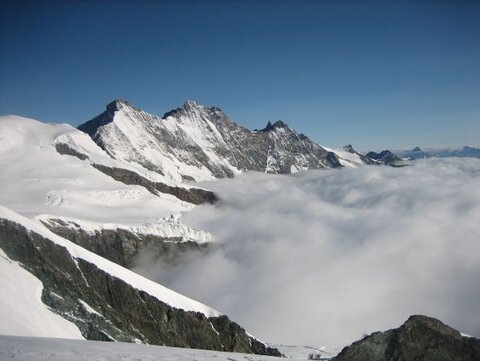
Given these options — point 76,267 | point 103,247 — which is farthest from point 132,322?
point 103,247

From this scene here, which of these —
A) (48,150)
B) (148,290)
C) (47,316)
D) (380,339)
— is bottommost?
(47,316)

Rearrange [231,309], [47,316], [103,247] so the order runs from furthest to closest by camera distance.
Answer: [231,309] → [103,247] → [47,316]

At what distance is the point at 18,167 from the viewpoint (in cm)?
17150

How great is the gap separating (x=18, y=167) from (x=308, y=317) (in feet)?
437

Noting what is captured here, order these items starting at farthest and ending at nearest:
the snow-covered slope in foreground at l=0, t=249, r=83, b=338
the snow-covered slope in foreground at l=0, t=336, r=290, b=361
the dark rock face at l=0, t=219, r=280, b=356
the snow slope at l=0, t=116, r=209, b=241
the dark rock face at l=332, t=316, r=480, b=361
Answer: the snow slope at l=0, t=116, r=209, b=241, the dark rock face at l=0, t=219, r=280, b=356, the snow-covered slope in foreground at l=0, t=249, r=83, b=338, the dark rock face at l=332, t=316, r=480, b=361, the snow-covered slope in foreground at l=0, t=336, r=290, b=361

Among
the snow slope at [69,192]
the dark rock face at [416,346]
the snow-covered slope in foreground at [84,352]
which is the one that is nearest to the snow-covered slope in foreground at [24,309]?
the snow-covered slope in foreground at [84,352]

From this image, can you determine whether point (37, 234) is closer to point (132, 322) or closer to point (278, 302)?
point (132, 322)

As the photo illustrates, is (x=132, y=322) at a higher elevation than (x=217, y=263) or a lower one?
lower

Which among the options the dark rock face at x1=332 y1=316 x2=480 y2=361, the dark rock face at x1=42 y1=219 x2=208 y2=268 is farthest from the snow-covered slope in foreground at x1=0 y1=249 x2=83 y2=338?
the dark rock face at x1=42 y1=219 x2=208 y2=268

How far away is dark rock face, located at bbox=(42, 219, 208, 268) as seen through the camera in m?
126

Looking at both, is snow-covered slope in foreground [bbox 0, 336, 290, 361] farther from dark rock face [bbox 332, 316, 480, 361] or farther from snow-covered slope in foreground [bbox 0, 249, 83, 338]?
snow-covered slope in foreground [bbox 0, 249, 83, 338]

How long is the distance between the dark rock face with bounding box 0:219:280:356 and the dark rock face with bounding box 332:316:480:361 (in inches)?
941

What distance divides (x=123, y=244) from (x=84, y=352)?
132 m

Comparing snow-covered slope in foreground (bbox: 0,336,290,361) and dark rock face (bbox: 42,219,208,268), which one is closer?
snow-covered slope in foreground (bbox: 0,336,290,361)
